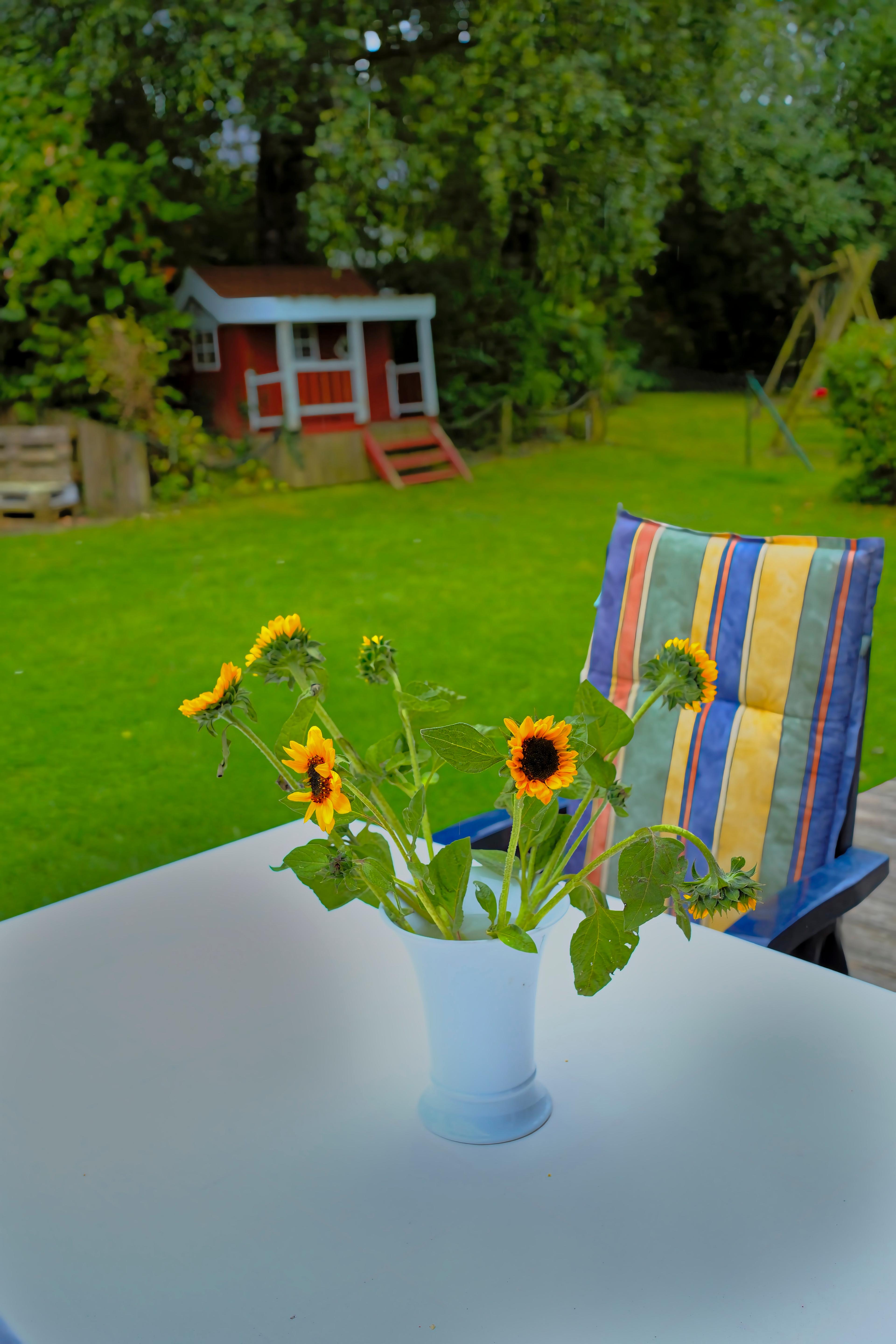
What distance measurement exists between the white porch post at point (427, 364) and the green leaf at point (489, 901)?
9384 mm

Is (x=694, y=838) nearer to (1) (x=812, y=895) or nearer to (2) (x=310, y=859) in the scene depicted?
(2) (x=310, y=859)

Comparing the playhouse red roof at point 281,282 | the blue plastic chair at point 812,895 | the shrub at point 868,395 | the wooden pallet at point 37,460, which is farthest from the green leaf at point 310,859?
the playhouse red roof at point 281,282

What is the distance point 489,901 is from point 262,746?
20 cm

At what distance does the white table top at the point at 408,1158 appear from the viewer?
2.49ft

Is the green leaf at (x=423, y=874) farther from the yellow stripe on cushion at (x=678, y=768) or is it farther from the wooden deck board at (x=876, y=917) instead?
the wooden deck board at (x=876, y=917)

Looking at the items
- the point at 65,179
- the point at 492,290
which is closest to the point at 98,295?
the point at 65,179

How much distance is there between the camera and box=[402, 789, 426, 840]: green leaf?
0.88m

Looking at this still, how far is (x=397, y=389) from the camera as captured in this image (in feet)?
32.9

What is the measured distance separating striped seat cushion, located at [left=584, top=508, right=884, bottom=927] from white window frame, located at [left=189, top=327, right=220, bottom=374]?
313 inches

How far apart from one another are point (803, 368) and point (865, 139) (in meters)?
3.52

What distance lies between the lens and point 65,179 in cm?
811

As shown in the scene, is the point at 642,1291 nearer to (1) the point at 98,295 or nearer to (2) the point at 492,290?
(1) the point at 98,295

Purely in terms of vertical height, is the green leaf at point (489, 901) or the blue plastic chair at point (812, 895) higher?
the green leaf at point (489, 901)

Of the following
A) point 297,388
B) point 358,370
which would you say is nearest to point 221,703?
point 297,388
